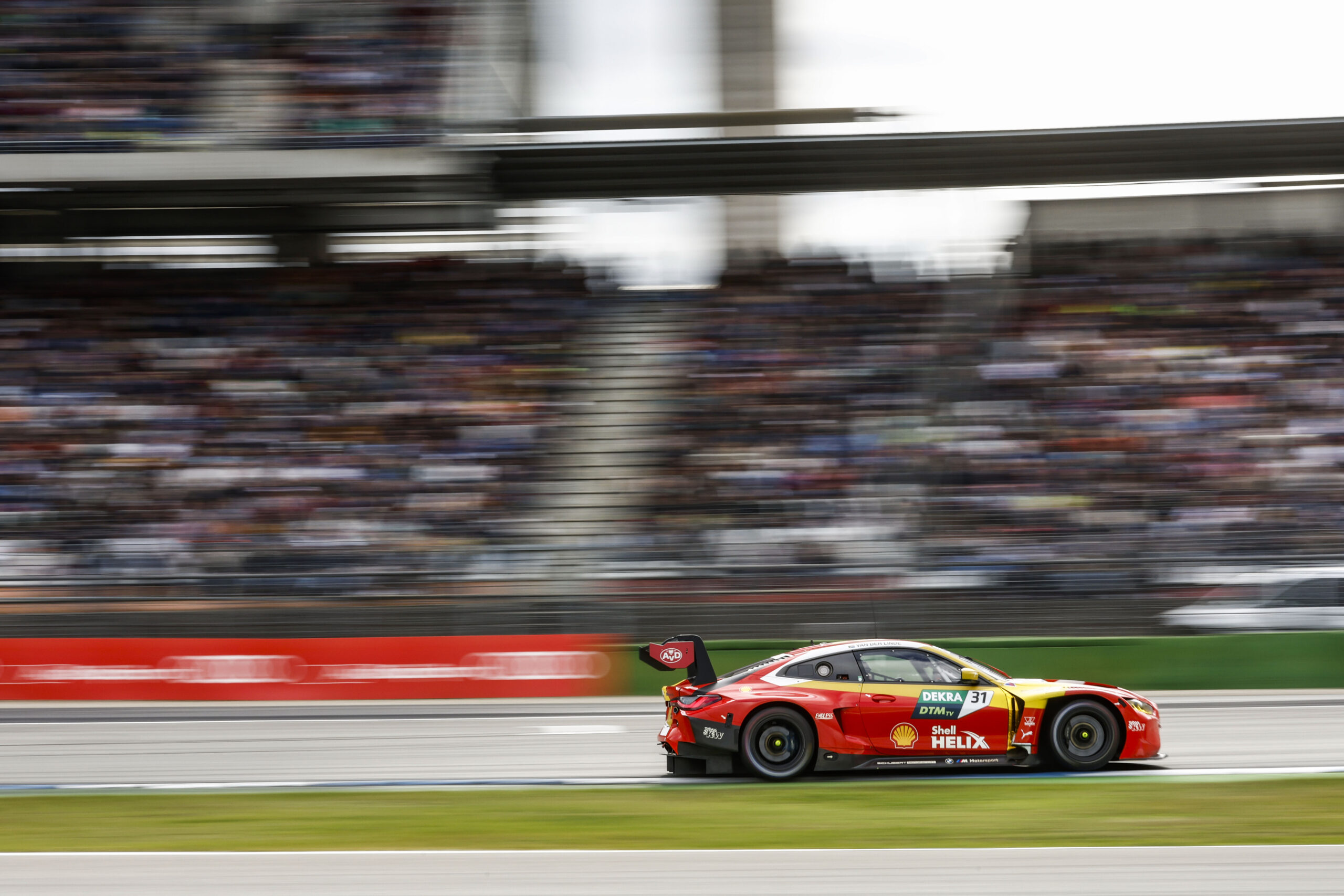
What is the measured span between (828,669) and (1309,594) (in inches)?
302

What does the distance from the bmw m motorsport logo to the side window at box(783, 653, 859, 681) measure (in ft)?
1.44

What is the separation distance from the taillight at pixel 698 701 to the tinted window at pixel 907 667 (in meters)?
0.96

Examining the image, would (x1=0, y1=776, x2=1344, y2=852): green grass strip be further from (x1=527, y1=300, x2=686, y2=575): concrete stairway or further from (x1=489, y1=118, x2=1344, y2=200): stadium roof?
(x1=489, y1=118, x2=1344, y2=200): stadium roof

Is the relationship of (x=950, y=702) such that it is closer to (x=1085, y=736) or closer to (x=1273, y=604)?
(x=1085, y=736)

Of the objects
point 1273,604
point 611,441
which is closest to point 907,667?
point 1273,604

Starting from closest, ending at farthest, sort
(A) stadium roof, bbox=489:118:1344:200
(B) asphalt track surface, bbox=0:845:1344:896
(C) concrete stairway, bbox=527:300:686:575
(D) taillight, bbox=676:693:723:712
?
(B) asphalt track surface, bbox=0:845:1344:896 < (D) taillight, bbox=676:693:723:712 < (C) concrete stairway, bbox=527:300:686:575 < (A) stadium roof, bbox=489:118:1344:200

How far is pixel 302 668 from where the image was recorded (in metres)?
13.8

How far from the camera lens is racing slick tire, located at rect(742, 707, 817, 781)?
842 cm

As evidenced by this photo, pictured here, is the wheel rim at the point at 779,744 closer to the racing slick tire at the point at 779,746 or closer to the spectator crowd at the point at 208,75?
the racing slick tire at the point at 779,746

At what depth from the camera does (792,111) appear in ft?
62.2

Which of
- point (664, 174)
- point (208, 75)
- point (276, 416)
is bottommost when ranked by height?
point (276, 416)

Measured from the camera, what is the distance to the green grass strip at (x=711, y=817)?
6637 millimetres

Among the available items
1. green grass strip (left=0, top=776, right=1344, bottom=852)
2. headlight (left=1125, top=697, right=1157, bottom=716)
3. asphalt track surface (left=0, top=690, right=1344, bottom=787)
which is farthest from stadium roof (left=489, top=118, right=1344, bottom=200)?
green grass strip (left=0, top=776, right=1344, bottom=852)

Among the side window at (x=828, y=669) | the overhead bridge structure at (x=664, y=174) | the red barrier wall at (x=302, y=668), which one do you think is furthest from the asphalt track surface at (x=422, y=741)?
the overhead bridge structure at (x=664, y=174)
